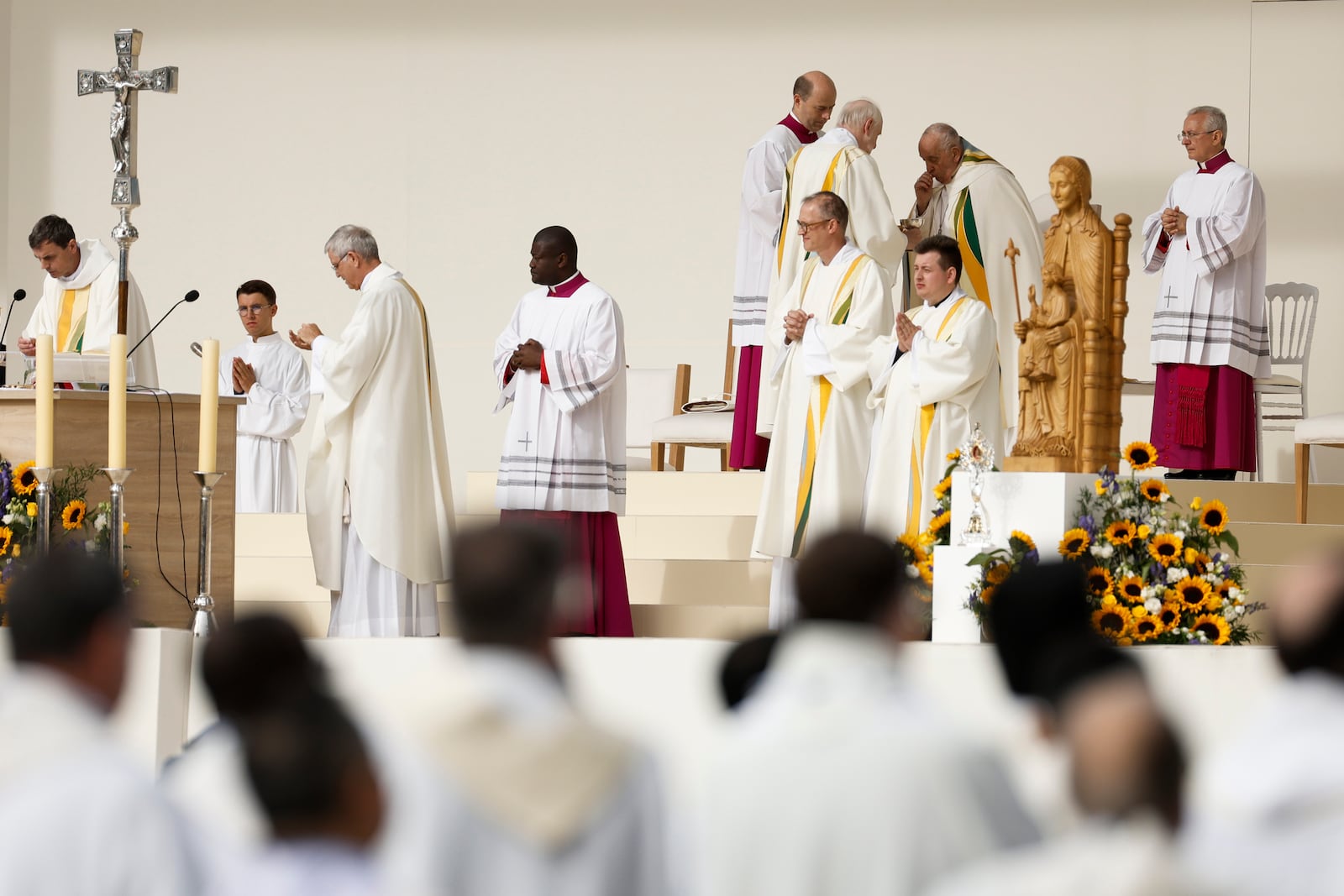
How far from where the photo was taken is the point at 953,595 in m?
5.98

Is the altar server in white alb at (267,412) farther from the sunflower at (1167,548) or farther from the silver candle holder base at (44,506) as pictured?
the sunflower at (1167,548)

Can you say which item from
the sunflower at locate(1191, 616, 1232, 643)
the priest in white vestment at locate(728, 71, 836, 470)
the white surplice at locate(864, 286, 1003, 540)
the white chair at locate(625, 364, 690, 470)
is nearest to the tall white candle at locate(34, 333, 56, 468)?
the white surplice at locate(864, 286, 1003, 540)

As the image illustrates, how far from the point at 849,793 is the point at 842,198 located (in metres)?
5.95

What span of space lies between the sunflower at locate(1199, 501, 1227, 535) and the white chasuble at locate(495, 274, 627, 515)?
2682 mm

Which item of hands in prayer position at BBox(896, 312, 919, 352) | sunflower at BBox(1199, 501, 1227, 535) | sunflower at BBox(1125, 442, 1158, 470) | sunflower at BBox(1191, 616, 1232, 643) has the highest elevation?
hands in prayer position at BBox(896, 312, 919, 352)

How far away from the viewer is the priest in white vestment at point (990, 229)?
27.9 ft

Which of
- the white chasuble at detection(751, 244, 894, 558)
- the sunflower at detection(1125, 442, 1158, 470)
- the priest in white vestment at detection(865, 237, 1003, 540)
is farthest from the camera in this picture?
the white chasuble at detection(751, 244, 894, 558)

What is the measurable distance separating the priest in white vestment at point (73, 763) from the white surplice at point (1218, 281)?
7301 mm

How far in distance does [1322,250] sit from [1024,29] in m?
2.44

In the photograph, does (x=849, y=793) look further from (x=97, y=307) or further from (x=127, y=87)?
(x=97, y=307)

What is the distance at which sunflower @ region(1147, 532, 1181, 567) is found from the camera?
5723 millimetres

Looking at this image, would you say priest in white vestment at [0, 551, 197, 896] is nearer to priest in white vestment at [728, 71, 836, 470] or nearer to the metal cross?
the metal cross

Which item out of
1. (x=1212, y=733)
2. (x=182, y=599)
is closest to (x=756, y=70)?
(x=182, y=599)

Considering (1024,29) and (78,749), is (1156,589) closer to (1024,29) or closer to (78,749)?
(78,749)
